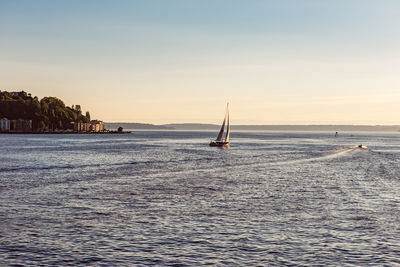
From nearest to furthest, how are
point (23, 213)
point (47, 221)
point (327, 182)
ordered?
point (47, 221), point (23, 213), point (327, 182)

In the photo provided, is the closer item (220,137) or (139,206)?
(139,206)

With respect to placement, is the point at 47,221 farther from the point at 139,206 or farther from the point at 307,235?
the point at 307,235

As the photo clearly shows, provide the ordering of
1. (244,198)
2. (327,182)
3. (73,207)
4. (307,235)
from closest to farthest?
(307,235) → (73,207) → (244,198) → (327,182)

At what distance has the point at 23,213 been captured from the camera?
32.2m

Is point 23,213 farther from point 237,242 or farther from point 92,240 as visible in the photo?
point 237,242

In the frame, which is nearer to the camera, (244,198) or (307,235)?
(307,235)

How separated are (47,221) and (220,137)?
131976 mm

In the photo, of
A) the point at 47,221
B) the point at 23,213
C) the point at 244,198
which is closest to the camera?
the point at 47,221

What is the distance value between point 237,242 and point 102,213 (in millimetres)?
12327

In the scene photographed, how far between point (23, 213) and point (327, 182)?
3654cm

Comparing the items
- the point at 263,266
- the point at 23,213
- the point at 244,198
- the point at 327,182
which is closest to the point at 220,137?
the point at 327,182

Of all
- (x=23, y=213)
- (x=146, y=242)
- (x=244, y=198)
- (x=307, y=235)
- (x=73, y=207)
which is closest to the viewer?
(x=146, y=242)

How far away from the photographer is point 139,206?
3588 cm

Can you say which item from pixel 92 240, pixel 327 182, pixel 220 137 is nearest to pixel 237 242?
pixel 92 240
